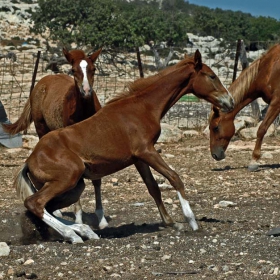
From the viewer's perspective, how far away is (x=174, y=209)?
9398mm

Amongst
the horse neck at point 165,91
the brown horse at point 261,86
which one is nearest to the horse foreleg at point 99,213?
the horse neck at point 165,91

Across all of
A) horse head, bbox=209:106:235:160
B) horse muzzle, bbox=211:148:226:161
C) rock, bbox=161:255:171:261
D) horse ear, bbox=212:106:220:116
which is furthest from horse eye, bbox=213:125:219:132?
rock, bbox=161:255:171:261

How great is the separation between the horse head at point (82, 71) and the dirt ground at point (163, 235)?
1.66 meters

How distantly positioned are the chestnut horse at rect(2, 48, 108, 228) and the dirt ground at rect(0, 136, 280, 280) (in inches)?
34.7

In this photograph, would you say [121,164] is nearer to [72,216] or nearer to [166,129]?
[72,216]

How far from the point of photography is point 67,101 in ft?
31.7

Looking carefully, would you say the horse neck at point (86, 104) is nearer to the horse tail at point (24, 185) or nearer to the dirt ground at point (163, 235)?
the dirt ground at point (163, 235)

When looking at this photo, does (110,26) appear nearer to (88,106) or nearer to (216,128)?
(216,128)

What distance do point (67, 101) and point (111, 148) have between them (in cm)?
202

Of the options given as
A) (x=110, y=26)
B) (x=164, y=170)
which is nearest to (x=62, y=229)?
(x=164, y=170)

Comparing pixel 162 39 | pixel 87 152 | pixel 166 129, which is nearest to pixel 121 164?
pixel 87 152

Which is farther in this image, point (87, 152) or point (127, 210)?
point (127, 210)

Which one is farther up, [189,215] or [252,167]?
[189,215]

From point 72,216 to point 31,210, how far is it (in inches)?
80.6
